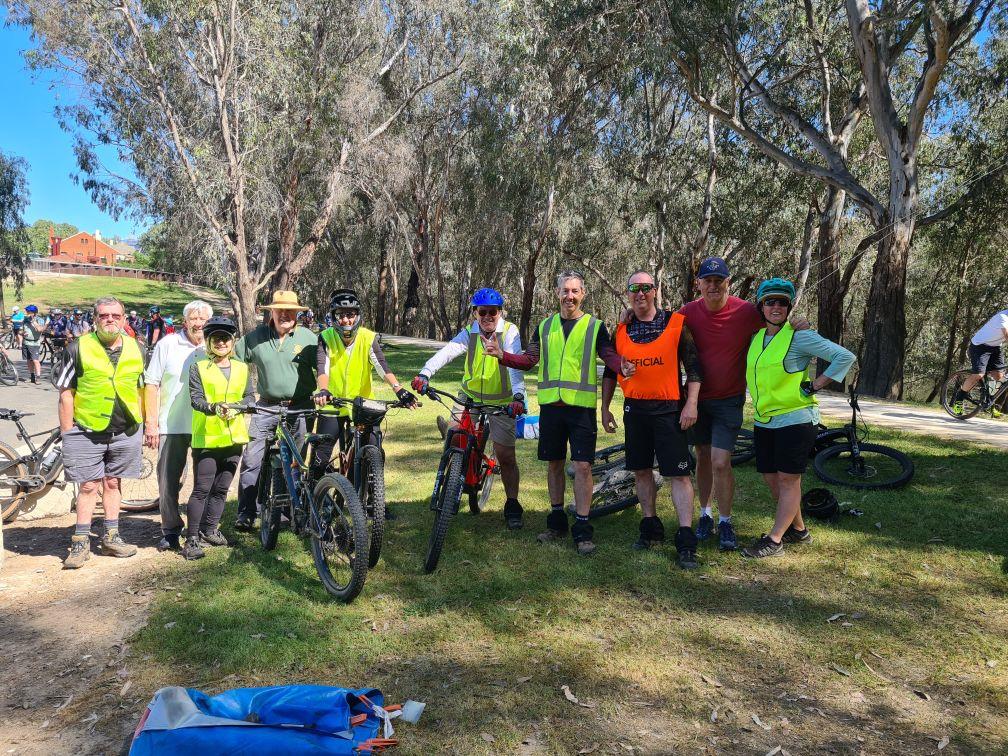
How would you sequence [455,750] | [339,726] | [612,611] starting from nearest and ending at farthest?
[339,726], [455,750], [612,611]

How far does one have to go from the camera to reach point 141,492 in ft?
23.5

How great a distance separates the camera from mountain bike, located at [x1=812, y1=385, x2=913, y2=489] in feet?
21.4

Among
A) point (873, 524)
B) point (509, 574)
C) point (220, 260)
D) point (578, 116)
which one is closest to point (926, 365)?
point (578, 116)

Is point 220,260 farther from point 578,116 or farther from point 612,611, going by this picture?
point 612,611

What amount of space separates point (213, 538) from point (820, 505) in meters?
4.87

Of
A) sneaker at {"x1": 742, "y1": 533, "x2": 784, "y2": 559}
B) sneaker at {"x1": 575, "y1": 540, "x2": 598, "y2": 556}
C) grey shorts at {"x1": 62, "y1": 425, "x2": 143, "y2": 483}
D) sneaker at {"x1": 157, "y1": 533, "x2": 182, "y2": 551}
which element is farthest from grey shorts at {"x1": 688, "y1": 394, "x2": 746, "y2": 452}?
grey shorts at {"x1": 62, "y1": 425, "x2": 143, "y2": 483}

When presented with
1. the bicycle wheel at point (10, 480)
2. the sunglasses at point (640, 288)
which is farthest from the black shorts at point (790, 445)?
the bicycle wheel at point (10, 480)

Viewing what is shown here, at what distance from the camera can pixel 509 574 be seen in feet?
16.1

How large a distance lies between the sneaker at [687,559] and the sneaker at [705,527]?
496 mm

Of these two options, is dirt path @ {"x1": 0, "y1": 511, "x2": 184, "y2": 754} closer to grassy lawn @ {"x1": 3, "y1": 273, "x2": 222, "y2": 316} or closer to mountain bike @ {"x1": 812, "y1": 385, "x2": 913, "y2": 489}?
mountain bike @ {"x1": 812, "y1": 385, "x2": 913, "y2": 489}

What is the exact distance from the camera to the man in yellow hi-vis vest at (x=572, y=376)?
516cm

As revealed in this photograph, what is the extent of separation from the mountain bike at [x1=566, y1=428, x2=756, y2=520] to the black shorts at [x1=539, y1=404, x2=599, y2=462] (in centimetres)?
62

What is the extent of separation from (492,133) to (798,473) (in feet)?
66.3

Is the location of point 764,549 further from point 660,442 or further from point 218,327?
point 218,327
